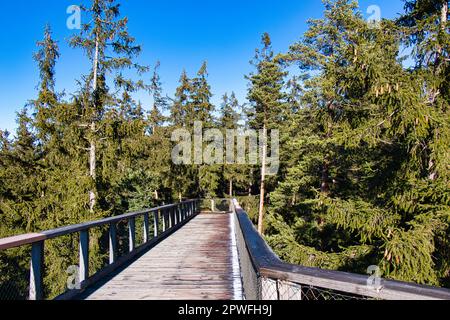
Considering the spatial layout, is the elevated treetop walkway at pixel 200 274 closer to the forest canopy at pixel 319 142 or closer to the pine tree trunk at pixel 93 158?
the forest canopy at pixel 319 142

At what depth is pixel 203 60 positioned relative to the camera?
114ft

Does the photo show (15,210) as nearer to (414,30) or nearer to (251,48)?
(414,30)

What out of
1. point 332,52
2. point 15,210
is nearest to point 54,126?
point 15,210

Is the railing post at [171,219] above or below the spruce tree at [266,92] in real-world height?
below

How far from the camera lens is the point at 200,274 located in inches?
243

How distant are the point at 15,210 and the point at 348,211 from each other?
54.1 ft

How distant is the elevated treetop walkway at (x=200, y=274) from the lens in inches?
73.7

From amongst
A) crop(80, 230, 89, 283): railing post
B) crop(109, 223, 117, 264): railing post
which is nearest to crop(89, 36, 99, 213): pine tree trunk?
crop(109, 223, 117, 264): railing post

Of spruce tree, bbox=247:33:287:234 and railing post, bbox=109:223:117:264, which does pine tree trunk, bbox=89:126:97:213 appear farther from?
spruce tree, bbox=247:33:287:234

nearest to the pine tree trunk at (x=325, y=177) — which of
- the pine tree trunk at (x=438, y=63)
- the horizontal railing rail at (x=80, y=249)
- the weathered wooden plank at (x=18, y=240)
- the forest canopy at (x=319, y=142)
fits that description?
the forest canopy at (x=319, y=142)

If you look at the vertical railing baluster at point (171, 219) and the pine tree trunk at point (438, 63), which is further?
the vertical railing baluster at point (171, 219)

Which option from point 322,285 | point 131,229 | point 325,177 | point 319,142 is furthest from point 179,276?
point 325,177

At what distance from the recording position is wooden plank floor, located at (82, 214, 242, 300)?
496cm

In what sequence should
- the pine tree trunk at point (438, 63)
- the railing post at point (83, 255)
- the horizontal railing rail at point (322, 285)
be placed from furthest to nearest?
the pine tree trunk at point (438, 63) → the railing post at point (83, 255) → the horizontal railing rail at point (322, 285)
